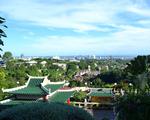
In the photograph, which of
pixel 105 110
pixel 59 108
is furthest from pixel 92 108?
pixel 59 108

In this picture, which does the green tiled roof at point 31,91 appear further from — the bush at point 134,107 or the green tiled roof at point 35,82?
the bush at point 134,107

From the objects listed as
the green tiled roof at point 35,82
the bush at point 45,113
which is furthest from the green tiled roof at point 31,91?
the bush at point 45,113

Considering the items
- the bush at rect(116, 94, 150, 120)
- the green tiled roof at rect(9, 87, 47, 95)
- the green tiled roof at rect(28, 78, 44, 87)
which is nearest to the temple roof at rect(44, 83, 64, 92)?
the green tiled roof at rect(28, 78, 44, 87)

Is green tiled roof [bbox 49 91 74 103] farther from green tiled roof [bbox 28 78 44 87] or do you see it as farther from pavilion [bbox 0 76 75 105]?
green tiled roof [bbox 28 78 44 87]

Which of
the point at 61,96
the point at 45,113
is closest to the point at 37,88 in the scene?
the point at 61,96

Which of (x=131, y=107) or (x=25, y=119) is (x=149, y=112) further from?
(x=25, y=119)

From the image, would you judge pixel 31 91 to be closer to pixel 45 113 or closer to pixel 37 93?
pixel 37 93

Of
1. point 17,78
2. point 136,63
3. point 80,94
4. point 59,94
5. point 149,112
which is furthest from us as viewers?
point 17,78
